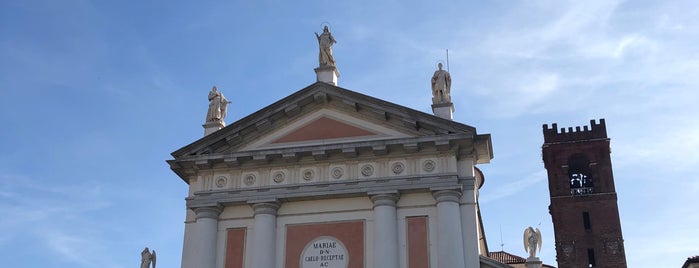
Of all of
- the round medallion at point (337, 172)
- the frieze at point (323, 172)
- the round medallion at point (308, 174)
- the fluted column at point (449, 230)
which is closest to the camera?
the fluted column at point (449, 230)

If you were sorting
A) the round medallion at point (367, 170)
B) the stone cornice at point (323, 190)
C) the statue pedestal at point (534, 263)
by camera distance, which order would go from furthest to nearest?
the round medallion at point (367, 170), the stone cornice at point (323, 190), the statue pedestal at point (534, 263)

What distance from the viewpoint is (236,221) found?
70.3 ft

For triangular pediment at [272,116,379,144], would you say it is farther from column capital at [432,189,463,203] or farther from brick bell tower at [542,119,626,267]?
brick bell tower at [542,119,626,267]

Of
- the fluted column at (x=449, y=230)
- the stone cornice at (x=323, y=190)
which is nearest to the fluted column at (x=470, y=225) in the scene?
the fluted column at (x=449, y=230)

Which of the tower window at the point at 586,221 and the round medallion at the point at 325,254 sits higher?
the tower window at the point at 586,221

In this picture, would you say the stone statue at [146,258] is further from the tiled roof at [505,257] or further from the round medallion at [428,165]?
the tiled roof at [505,257]

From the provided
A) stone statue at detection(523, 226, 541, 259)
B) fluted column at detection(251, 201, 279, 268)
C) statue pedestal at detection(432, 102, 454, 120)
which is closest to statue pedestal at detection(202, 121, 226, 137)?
fluted column at detection(251, 201, 279, 268)

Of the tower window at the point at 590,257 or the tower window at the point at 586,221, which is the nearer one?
the tower window at the point at 590,257

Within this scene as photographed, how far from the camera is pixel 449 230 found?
19656 mm

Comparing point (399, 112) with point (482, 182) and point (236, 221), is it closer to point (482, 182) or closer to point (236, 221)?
point (236, 221)

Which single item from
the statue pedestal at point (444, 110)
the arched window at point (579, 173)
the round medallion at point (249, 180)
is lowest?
the round medallion at point (249, 180)

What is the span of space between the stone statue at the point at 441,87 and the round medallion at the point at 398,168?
233 centimetres

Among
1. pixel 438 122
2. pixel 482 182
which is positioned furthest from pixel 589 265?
pixel 438 122

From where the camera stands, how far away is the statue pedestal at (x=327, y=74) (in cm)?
2302
